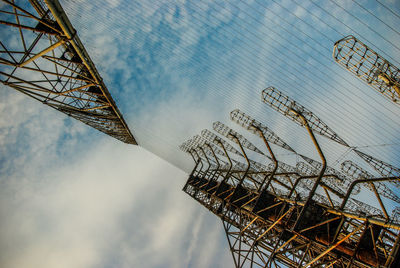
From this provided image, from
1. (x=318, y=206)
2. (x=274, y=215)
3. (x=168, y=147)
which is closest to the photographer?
(x=318, y=206)

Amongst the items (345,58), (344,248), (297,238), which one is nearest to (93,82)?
(345,58)

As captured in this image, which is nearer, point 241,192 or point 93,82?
point 93,82

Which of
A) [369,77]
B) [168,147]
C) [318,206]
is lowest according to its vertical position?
[168,147]

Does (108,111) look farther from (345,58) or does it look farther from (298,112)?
(345,58)

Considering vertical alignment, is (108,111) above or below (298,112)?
below

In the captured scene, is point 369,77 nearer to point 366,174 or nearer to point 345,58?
point 345,58

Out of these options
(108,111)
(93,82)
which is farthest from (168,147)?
(93,82)

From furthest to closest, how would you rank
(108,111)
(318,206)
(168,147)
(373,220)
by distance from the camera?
(168,147), (108,111), (318,206), (373,220)

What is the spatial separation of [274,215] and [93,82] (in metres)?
12.4

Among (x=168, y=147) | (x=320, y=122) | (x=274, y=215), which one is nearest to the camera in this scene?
(x=320, y=122)

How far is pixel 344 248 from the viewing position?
7.29m

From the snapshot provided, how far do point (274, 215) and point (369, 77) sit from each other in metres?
8.32

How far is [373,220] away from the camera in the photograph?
6031mm

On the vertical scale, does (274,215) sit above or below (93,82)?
below
